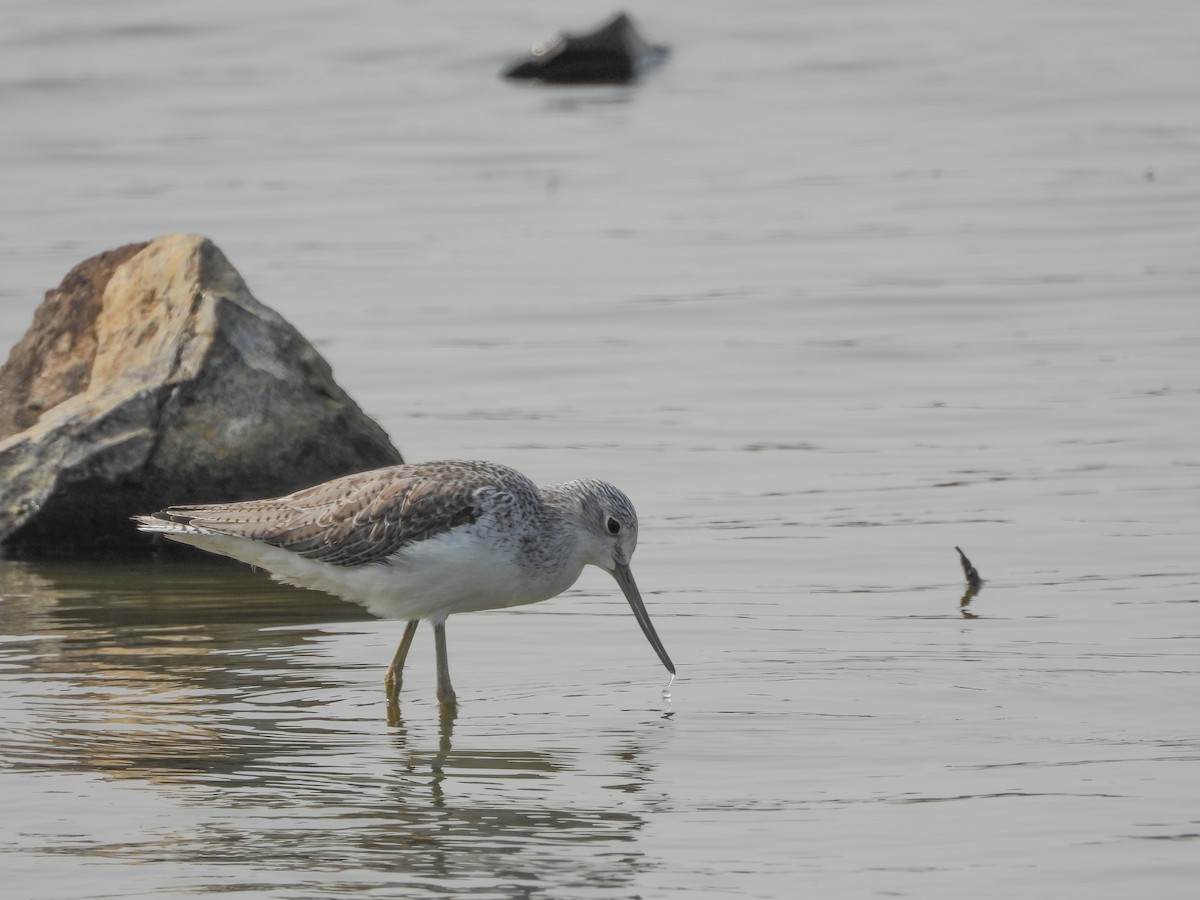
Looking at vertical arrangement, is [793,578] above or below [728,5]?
below

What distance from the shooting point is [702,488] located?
1220cm

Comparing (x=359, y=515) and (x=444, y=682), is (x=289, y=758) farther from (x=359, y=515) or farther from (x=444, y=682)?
(x=359, y=515)

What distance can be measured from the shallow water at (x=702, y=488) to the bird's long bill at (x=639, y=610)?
0.45 feet

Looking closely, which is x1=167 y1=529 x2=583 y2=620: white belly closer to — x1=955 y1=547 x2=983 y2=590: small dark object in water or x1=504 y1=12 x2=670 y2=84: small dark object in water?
x1=955 y1=547 x2=983 y2=590: small dark object in water

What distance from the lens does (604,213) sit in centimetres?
2041

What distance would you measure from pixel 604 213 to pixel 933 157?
176 inches

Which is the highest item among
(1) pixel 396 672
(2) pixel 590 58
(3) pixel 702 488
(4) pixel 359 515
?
(2) pixel 590 58

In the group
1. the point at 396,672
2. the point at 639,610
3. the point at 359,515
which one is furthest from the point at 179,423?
the point at 639,610

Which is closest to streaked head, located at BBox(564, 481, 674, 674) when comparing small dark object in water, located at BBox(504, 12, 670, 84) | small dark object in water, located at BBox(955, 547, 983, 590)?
small dark object in water, located at BBox(955, 547, 983, 590)

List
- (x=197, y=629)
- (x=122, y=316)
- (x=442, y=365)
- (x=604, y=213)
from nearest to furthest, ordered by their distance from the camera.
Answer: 1. (x=197, y=629)
2. (x=122, y=316)
3. (x=442, y=365)
4. (x=604, y=213)

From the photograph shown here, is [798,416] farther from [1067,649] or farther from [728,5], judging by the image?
[728,5]

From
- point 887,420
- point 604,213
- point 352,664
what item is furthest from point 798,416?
point 604,213

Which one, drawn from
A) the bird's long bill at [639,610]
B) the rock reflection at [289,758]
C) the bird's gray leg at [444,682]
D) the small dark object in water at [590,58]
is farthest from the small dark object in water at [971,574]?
the small dark object in water at [590,58]

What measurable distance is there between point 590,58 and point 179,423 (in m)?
18.8
